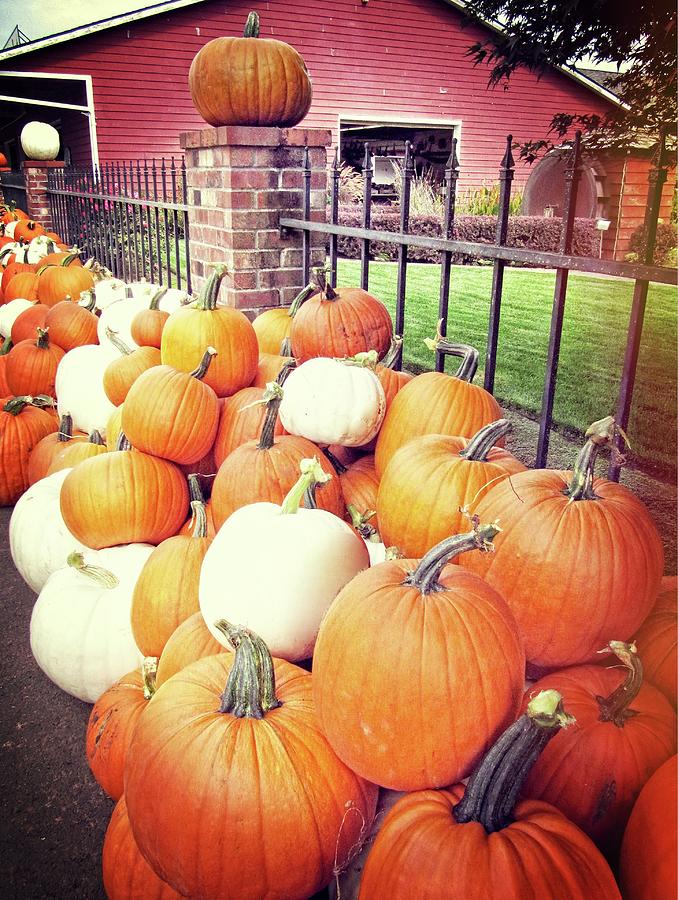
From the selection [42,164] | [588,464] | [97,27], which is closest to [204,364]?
[588,464]

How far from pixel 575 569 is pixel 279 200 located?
3.01 m

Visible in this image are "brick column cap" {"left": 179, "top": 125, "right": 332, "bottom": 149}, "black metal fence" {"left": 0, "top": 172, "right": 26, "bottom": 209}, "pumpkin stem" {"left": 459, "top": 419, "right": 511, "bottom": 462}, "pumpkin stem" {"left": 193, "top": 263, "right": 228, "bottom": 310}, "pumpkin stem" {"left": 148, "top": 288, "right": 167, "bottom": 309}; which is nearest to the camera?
"pumpkin stem" {"left": 459, "top": 419, "right": 511, "bottom": 462}

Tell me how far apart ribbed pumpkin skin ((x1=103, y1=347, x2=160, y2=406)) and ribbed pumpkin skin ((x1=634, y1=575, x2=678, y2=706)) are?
7.41 ft

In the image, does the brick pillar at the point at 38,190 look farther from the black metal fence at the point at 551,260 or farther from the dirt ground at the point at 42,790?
the dirt ground at the point at 42,790

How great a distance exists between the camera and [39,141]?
403 inches

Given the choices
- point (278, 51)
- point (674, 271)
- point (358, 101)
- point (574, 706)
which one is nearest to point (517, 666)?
point (574, 706)

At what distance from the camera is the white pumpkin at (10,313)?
5.36 metres

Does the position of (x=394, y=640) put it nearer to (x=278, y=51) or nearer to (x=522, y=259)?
(x=522, y=259)

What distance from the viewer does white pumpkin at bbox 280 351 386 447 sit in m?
2.14

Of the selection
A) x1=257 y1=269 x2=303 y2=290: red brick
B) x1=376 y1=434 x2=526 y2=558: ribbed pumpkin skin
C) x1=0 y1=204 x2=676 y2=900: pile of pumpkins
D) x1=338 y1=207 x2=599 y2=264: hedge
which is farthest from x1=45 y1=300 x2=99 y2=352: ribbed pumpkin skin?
x1=338 y1=207 x2=599 y2=264: hedge

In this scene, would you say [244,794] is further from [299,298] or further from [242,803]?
[299,298]

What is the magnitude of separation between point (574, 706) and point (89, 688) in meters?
1.55

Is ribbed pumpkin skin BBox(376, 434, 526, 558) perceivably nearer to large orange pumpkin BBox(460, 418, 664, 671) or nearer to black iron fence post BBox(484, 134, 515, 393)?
large orange pumpkin BBox(460, 418, 664, 671)

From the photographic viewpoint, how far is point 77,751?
202cm
